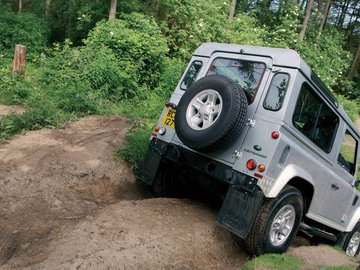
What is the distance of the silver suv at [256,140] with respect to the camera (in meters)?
4.34

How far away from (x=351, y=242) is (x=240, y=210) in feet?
11.5

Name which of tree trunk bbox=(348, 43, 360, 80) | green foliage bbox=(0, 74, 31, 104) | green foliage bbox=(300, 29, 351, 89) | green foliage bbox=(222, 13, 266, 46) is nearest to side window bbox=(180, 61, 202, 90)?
green foliage bbox=(0, 74, 31, 104)

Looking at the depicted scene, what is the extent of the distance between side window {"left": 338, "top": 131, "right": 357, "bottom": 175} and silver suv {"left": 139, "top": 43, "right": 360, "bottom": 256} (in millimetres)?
184

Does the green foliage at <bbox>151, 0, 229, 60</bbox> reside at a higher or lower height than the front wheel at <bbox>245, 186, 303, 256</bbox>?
higher

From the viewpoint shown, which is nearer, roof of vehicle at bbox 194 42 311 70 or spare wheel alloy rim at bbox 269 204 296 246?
roof of vehicle at bbox 194 42 311 70

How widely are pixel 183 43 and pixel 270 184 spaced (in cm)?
949

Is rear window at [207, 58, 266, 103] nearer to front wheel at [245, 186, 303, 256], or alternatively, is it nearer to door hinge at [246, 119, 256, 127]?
door hinge at [246, 119, 256, 127]

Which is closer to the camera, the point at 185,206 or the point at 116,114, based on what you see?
the point at 185,206

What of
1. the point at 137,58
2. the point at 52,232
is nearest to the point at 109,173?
the point at 52,232

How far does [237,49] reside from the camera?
199 inches

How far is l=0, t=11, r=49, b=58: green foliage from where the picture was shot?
1296 cm

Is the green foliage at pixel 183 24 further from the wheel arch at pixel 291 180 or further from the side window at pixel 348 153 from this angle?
the wheel arch at pixel 291 180

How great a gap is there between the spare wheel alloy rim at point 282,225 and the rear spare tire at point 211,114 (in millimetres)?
1078

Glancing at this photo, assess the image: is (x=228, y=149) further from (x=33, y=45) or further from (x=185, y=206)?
(x=33, y=45)
